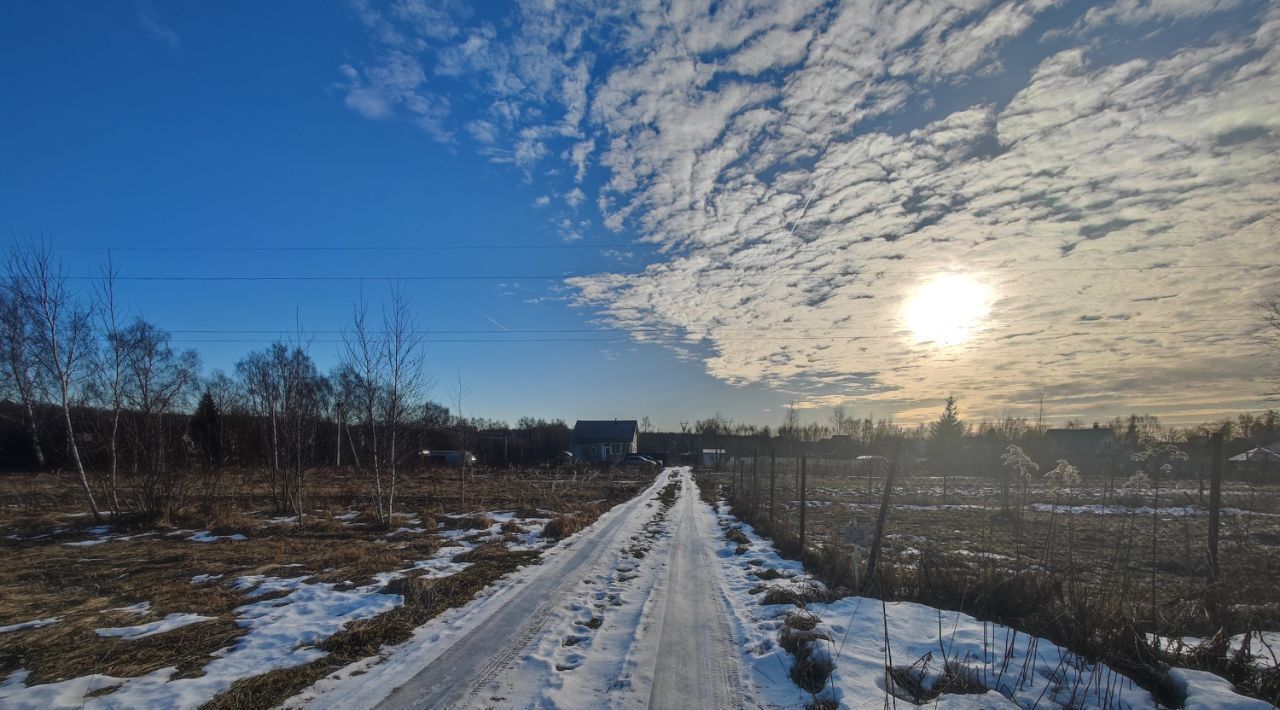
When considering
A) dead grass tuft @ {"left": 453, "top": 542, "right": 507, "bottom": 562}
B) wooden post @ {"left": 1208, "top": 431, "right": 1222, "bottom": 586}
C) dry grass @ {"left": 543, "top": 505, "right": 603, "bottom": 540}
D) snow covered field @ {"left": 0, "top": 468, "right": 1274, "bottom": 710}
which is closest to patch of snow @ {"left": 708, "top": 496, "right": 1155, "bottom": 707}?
snow covered field @ {"left": 0, "top": 468, "right": 1274, "bottom": 710}

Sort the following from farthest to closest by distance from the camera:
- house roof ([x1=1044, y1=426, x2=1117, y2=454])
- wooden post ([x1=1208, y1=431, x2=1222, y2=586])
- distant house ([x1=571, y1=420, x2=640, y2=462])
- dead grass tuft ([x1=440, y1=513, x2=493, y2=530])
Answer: distant house ([x1=571, y1=420, x2=640, y2=462]), house roof ([x1=1044, y1=426, x2=1117, y2=454]), dead grass tuft ([x1=440, y1=513, x2=493, y2=530]), wooden post ([x1=1208, y1=431, x2=1222, y2=586])

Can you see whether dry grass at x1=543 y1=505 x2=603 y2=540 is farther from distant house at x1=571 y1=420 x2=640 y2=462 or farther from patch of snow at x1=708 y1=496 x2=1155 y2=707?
distant house at x1=571 y1=420 x2=640 y2=462

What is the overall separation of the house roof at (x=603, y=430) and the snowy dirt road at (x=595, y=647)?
219 ft

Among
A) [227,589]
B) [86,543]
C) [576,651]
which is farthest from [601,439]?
[576,651]

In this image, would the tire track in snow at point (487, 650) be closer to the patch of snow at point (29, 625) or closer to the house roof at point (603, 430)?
the patch of snow at point (29, 625)

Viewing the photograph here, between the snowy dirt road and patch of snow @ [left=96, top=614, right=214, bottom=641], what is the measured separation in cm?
307

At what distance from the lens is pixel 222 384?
47906 millimetres

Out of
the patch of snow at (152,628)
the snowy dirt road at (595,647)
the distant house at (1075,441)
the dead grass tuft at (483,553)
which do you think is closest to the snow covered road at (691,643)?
the snowy dirt road at (595,647)

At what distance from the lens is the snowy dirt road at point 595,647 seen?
448cm

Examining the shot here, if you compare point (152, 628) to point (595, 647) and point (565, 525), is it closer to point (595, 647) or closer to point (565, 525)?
point (595, 647)

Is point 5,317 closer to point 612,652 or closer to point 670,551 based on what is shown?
point 670,551

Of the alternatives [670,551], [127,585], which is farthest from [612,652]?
[127,585]

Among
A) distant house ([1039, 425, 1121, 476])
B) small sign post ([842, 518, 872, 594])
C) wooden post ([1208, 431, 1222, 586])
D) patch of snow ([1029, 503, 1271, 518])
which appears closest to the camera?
wooden post ([1208, 431, 1222, 586])

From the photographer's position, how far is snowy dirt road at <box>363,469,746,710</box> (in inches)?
177
